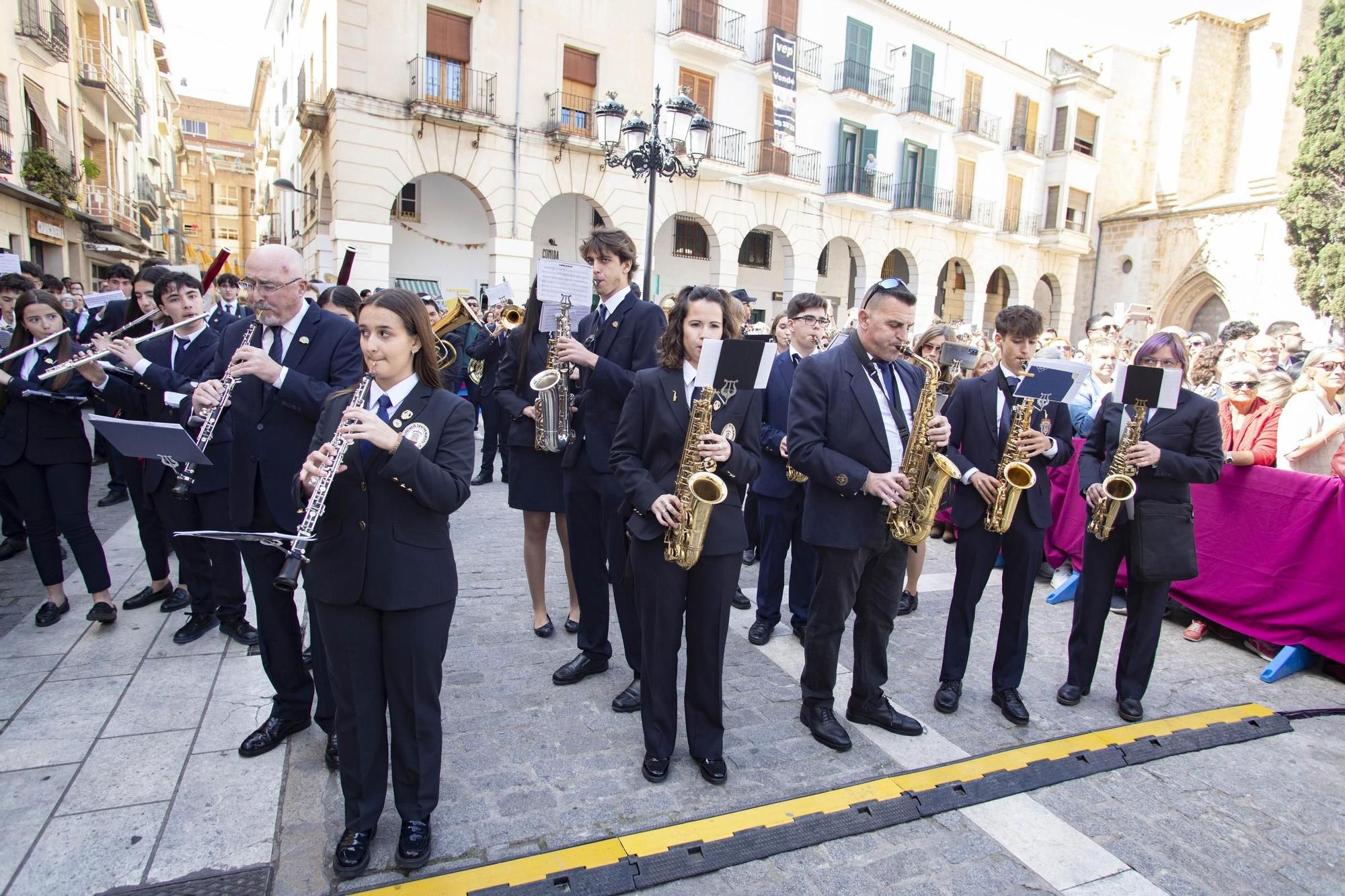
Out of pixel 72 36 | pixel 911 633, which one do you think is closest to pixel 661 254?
pixel 72 36

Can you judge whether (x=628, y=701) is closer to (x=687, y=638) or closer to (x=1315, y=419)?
(x=687, y=638)

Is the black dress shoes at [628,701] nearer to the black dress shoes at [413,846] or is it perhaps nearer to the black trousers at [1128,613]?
the black dress shoes at [413,846]

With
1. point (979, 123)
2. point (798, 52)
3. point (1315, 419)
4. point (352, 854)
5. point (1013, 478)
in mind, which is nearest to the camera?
point (352, 854)

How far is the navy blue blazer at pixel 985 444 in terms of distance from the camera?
13.3 ft

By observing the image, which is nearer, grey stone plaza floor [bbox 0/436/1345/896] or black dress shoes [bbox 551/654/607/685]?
grey stone plaza floor [bbox 0/436/1345/896]

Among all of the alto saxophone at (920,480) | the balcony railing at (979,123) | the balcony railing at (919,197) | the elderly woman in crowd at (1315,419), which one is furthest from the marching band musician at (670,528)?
the balcony railing at (979,123)

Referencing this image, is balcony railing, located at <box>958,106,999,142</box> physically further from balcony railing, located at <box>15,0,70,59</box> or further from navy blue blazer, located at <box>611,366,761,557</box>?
navy blue blazer, located at <box>611,366,761,557</box>

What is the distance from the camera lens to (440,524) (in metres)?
2.71

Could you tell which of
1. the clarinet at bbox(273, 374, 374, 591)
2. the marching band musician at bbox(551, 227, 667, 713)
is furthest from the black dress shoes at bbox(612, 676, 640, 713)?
the clarinet at bbox(273, 374, 374, 591)

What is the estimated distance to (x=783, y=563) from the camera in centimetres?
518

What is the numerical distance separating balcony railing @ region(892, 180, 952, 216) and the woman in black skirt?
2367cm

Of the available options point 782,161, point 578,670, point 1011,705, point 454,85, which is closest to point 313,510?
point 578,670

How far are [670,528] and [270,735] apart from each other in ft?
7.02

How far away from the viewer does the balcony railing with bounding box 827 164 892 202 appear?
77.5 ft
